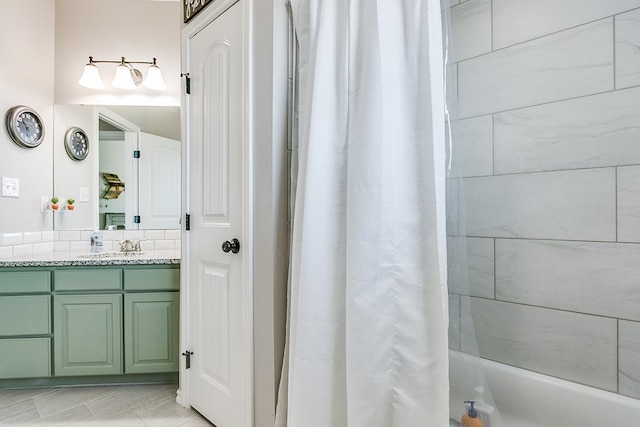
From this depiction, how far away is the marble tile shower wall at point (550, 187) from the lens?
3.87 feet

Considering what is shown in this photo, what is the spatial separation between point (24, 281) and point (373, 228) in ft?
7.38

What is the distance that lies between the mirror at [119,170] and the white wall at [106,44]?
102 mm

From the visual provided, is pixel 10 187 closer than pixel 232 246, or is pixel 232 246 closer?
pixel 232 246

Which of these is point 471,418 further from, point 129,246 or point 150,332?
point 129,246

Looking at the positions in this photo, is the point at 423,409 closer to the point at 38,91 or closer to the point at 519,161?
the point at 519,161

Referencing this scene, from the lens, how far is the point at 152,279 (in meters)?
2.21

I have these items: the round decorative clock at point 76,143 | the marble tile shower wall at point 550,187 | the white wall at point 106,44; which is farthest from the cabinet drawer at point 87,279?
the marble tile shower wall at point 550,187

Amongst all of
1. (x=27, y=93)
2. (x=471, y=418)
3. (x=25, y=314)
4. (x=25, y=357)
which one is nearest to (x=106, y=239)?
(x=25, y=314)

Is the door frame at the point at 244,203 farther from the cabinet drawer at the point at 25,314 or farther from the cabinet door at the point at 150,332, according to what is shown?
the cabinet drawer at the point at 25,314

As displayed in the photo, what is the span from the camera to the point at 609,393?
1206 mm

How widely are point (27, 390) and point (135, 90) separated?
84.0 inches

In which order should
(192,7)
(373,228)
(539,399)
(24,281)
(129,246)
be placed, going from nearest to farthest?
(373,228) < (539,399) < (192,7) < (24,281) < (129,246)

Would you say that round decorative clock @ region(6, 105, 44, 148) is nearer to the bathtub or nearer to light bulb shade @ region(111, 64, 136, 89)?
light bulb shade @ region(111, 64, 136, 89)

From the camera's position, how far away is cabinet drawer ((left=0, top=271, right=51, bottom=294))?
2.15m
